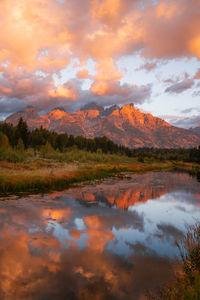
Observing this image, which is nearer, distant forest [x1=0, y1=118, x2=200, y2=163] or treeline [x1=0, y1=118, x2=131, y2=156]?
distant forest [x1=0, y1=118, x2=200, y2=163]

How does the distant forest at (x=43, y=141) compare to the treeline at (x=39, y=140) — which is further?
the treeline at (x=39, y=140)

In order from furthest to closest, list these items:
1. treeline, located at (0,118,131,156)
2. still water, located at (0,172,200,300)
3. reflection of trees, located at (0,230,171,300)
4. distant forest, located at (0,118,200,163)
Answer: treeline, located at (0,118,131,156) → distant forest, located at (0,118,200,163) → still water, located at (0,172,200,300) → reflection of trees, located at (0,230,171,300)

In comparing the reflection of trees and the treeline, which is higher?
the treeline

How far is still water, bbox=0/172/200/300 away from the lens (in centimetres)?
750

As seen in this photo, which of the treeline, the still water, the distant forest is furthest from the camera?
the treeline

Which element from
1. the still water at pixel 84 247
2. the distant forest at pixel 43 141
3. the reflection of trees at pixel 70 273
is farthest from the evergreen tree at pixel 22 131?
the reflection of trees at pixel 70 273

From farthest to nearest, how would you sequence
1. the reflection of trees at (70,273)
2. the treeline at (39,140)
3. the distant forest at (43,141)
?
the treeline at (39,140) → the distant forest at (43,141) → the reflection of trees at (70,273)

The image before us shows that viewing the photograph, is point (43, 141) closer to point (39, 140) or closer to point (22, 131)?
point (39, 140)

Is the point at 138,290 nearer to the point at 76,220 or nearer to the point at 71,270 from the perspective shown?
the point at 71,270

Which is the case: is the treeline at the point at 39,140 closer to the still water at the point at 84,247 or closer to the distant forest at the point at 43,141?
the distant forest at the point at 43,141

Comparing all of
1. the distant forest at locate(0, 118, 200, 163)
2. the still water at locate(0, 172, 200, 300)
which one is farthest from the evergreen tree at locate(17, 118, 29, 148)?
the still water at locate(0, 172, 200, 300)

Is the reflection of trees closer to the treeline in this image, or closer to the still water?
the still water

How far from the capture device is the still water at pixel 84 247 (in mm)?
7500

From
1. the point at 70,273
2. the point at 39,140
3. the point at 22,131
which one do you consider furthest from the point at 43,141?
the point at 70,273
